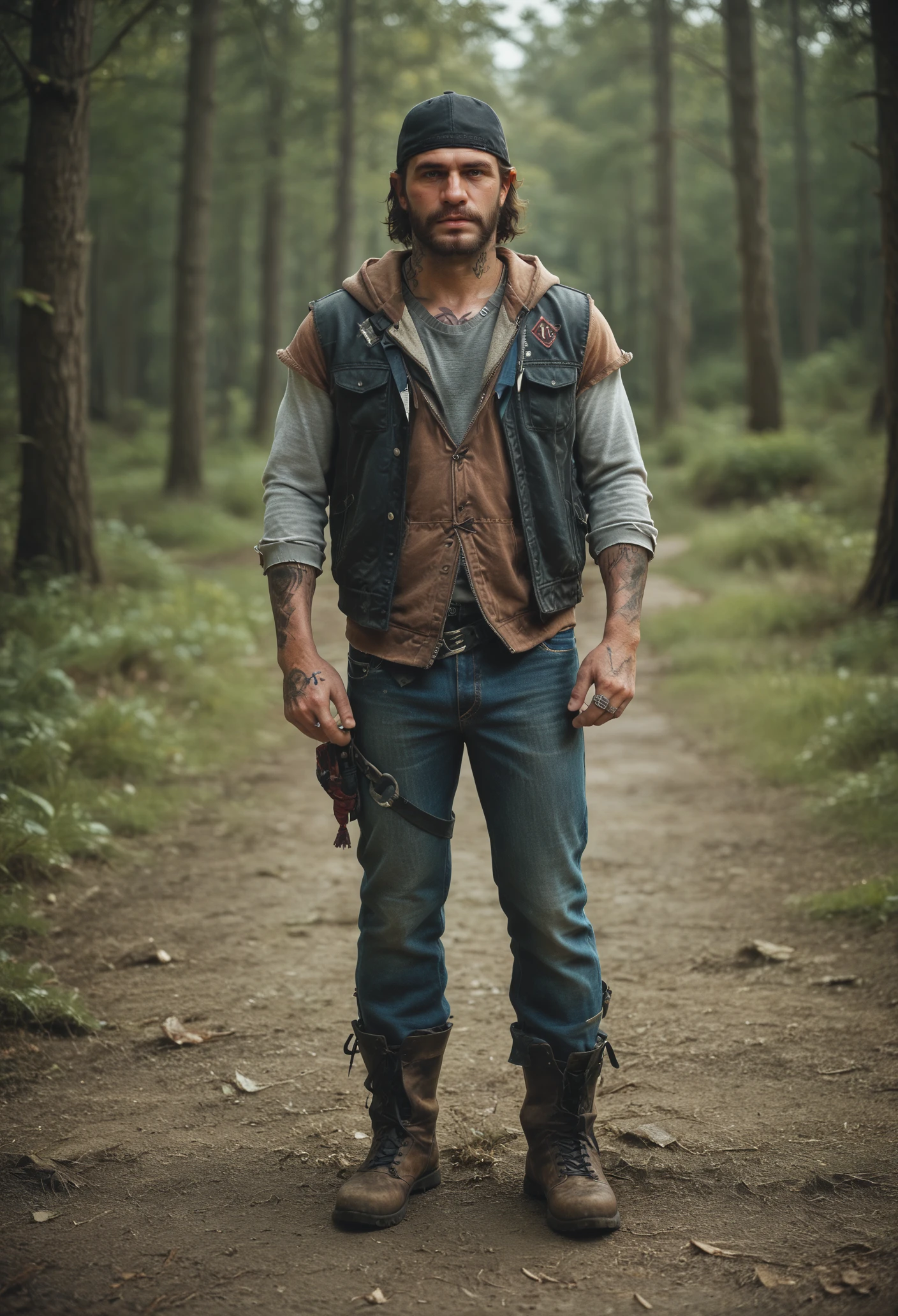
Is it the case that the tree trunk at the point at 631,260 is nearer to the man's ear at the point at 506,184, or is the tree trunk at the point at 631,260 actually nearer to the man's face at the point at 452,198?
the man's ear at the point at 506,184

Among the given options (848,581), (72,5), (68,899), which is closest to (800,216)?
(848,581)

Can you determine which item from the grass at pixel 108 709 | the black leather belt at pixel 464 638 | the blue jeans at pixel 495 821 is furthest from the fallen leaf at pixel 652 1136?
the grass at pixel 108 709

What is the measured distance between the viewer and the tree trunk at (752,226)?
17297 mm

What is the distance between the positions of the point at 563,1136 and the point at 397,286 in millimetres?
2196

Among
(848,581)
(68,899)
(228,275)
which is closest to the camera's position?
(68,899)

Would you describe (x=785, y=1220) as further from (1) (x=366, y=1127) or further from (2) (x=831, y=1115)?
(1) (x=366, y=1127)

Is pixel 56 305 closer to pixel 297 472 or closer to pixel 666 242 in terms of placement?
pixel 297 472

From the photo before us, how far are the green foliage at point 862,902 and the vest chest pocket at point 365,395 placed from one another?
321 centimetres

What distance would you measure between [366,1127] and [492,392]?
2.15 m

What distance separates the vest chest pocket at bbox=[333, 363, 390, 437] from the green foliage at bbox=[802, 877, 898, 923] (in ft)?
10.5

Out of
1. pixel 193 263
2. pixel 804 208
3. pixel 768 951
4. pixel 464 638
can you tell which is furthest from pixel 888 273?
pixel 804 208

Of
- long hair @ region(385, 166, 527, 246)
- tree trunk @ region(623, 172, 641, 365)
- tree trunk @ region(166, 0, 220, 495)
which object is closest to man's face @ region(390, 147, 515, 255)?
long hair @ region(385, 166, 527, 246)

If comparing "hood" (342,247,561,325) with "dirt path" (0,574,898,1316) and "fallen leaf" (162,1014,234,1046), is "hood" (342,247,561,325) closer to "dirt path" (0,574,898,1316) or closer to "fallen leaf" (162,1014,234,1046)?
"dirt path" (0,574,898,1316)

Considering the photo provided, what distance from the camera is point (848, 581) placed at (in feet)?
32.7
